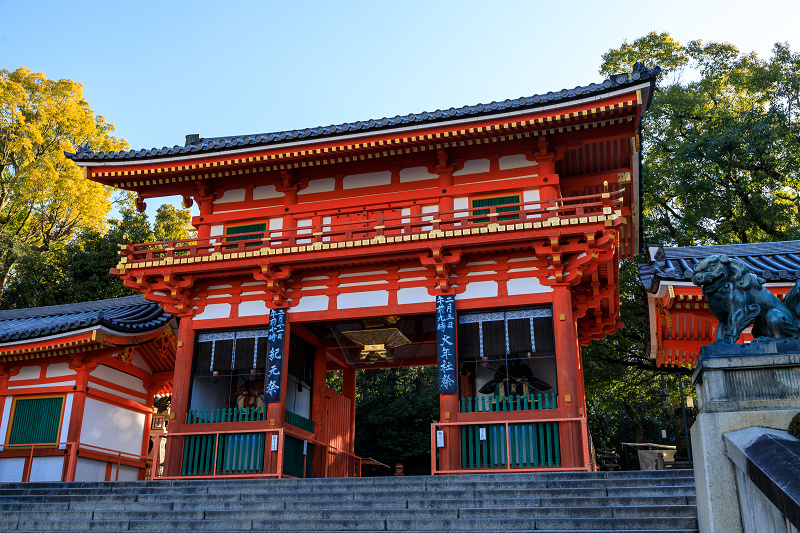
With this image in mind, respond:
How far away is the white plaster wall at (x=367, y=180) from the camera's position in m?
14.7

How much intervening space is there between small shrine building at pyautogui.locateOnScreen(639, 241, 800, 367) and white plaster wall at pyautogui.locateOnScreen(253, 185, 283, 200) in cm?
801

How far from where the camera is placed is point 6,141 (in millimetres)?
26828

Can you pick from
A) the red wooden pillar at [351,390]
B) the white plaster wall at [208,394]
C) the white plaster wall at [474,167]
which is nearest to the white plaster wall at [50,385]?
the white plaster wall at [208,394]

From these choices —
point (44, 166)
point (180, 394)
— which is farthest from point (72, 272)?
point (180, 394)

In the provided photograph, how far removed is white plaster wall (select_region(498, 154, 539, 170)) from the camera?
13.9 m

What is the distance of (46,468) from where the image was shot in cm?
1453

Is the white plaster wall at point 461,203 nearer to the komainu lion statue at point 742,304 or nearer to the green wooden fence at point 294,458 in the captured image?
the green wooden fence at point 294,458

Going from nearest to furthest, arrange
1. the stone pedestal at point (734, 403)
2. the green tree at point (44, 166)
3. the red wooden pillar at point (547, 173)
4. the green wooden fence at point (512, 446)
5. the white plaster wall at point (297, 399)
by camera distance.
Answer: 1. the stone pedestal at point (734, 403)
2. the green wooden fence at point (512, 446)
3. the red wooden pillar at point (547, 173)
4. the white plaster wall at point (297, 399)
5. the green tree at point (44, 166)

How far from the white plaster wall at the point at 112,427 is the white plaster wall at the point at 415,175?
8.74 m

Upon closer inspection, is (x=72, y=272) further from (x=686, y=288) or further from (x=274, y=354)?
(x=686, y=288)

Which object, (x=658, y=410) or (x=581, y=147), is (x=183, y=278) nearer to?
(x=581, y=147)

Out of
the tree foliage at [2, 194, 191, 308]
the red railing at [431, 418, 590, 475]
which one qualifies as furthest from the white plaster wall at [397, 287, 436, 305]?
the tree foliage at [2, 194, 191, 308]

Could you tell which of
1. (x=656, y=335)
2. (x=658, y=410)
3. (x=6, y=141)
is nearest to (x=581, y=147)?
(x=656, y=335)

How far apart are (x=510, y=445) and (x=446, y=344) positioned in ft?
7.02
